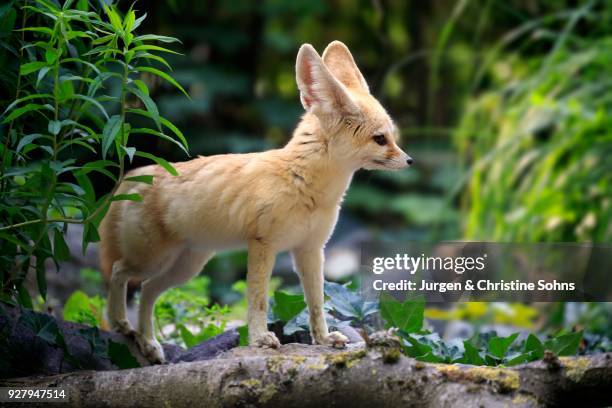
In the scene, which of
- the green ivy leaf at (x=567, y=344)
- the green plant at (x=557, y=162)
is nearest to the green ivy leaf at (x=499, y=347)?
the green ivy leaf at (x=567, y=344)

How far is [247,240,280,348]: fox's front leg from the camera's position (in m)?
3.34

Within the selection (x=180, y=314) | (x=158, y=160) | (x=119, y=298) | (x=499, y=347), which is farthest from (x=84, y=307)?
(x=499, y=347)

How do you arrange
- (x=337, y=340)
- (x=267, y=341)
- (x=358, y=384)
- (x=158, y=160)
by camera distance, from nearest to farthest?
1. (x=358, y=384)
2. (x=158, y=160)
3. (x=267, y=341)
4. (x=337, y=340)

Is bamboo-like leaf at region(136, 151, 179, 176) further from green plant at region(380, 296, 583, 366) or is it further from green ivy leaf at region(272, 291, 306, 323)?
green plant at region(380, 296, 583, 366)

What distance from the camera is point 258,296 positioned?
336 centimetres

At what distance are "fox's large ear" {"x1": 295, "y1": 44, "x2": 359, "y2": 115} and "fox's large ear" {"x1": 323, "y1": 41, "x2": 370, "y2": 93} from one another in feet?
1.01

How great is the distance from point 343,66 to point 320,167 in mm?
530

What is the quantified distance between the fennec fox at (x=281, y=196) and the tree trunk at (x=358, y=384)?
51 cm

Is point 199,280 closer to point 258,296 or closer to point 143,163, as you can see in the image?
point 143,163

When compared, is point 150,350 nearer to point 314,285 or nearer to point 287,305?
point 287,305

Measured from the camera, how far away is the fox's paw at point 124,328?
3.88 metres

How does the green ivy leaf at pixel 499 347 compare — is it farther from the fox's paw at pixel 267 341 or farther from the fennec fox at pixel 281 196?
the fox's paw at pixel 267 341

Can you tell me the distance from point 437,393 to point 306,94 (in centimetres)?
137

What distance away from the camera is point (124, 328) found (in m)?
3.88
